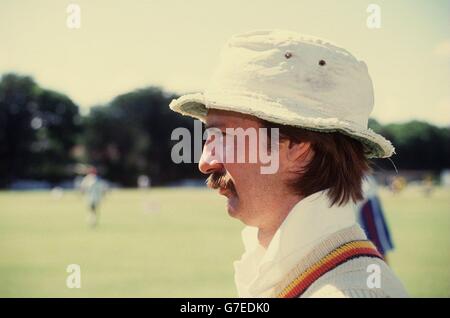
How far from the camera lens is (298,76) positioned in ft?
4.78

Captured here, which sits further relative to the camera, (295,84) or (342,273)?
(295,84)

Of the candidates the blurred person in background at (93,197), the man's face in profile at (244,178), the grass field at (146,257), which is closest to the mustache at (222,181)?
the man's face in profile at (244,178)

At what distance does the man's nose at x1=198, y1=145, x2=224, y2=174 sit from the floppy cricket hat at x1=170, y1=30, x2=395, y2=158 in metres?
0.12

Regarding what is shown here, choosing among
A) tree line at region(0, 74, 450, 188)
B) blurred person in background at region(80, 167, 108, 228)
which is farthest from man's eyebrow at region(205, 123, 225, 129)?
tree line at region(0, 74, 450, 188)

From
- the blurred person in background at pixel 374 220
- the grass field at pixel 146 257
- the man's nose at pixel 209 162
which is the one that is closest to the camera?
the man's nose at pixel 209 162

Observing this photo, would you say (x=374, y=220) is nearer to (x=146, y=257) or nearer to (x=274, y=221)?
(x=274, y=221)

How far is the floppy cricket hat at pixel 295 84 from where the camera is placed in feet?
4.76

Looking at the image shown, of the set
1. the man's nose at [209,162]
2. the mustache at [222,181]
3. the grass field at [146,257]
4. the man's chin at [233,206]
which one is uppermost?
the grass field at [146,257]

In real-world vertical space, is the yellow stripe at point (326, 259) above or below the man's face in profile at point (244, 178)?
below

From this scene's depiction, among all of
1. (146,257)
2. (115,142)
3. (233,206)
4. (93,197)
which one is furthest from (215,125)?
(115,142)

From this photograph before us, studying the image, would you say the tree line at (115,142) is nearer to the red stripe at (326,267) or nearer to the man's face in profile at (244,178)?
the man's face in profile at (244,178)

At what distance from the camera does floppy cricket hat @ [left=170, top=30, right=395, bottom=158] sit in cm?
145

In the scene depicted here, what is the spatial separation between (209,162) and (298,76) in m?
0.31
